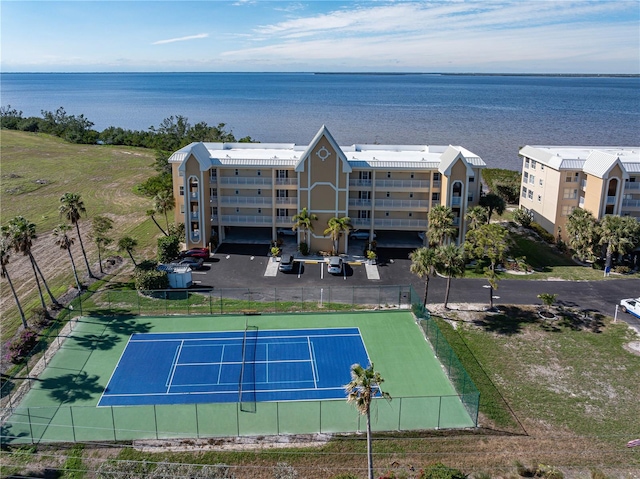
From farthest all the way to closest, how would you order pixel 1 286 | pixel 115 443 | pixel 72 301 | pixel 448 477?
pixel 1 286 → pixel 72 301 → pixel 115 443 → pixel 448 477

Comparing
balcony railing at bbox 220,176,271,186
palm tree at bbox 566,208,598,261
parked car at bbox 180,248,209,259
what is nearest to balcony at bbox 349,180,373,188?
balcony railing at bbox 220,176,271,186

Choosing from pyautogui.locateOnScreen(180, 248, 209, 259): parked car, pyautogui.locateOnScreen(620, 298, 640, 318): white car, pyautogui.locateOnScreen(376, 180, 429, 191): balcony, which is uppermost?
pyautogui.locateOnScreen(376, 180, 429, 191): balcony

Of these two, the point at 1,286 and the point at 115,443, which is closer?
the point at 115,443

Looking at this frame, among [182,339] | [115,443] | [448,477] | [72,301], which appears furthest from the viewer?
[72,301]

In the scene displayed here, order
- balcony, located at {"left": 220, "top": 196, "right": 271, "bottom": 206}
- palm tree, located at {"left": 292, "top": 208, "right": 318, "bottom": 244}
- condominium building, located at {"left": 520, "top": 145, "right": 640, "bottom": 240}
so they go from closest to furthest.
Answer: palm tree, located at {"left": 292, "top": 208, "right": 318, "bottom": 244}, condominium building, located at {"left": 520, "top": 145, "right": 640, "bottom": 240}, balcony, located at {"left": 220, "top": 196, "right": 271, "bottom": 206}

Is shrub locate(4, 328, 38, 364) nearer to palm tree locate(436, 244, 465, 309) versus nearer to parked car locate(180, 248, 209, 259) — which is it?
parked car locate(180, 248, 209, 259)

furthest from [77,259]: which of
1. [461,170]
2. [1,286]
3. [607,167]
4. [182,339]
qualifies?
[607,167]

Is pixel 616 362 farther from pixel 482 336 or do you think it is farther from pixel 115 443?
pixel 115 443

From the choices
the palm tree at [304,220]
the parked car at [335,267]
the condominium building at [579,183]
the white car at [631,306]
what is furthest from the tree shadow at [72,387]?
the condominium building at [579,183]
